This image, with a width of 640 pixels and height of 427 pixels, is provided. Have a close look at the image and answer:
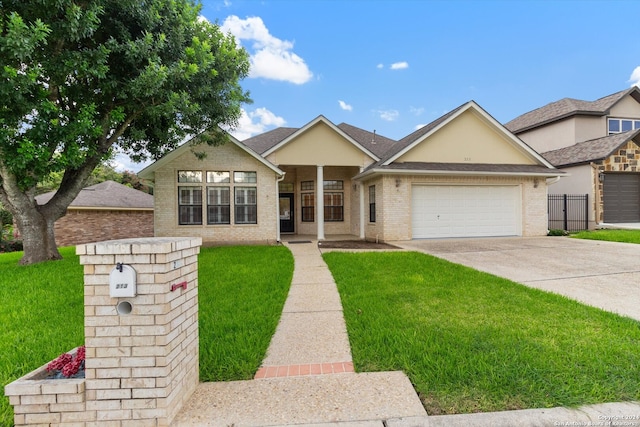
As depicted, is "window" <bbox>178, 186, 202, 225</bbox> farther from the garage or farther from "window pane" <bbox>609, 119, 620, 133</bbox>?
"window pane" <bbox>609, 119, 620, 133</bbox>

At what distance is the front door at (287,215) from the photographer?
17.3 m

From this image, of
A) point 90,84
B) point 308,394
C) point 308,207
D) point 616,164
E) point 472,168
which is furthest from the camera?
point 308,207

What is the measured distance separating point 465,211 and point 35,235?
52.4ft

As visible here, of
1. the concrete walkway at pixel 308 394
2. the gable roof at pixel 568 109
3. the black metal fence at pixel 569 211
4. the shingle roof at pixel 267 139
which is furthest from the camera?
the gable roof at pixel 568 109

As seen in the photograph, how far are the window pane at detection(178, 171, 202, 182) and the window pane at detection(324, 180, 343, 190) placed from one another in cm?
666

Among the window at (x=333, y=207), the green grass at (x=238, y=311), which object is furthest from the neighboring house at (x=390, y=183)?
the green grass at (x=238, y=311)

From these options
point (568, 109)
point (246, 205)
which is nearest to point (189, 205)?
point (246, 205)

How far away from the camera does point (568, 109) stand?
19.9m

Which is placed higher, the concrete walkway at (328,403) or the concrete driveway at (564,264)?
the concrete driveway at (564,264)

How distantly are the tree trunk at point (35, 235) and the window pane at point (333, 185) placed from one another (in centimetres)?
1138

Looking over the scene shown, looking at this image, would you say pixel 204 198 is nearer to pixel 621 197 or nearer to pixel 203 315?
pixel 203 315

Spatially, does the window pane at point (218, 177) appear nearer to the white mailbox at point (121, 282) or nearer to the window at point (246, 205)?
the window at point (246, 205)

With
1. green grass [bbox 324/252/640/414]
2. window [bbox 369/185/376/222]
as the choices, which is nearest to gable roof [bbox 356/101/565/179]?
window [bbox 369/185/376/222]

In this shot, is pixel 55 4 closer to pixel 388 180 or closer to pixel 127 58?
pixel 127 58
